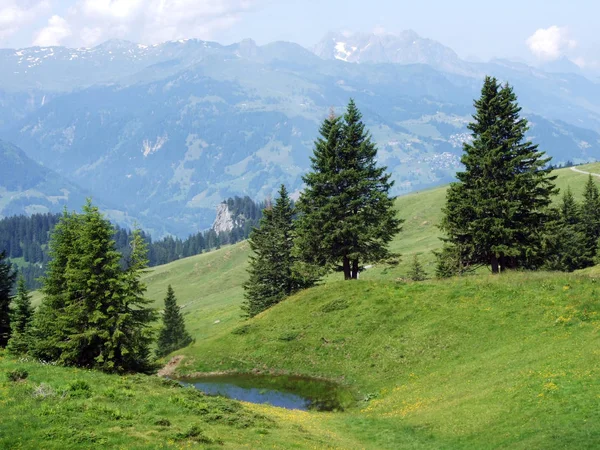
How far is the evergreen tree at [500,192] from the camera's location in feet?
154

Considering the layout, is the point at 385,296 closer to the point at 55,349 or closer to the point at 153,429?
the point at 55,349

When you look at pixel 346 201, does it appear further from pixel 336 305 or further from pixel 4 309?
pixel 4 309

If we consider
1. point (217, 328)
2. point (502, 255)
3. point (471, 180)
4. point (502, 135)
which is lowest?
point (217, 328)

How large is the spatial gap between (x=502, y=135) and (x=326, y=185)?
16.8 m

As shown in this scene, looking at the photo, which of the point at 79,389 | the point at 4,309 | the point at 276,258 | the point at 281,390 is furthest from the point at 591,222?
the point at 4,309

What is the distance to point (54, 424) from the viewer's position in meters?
18.6

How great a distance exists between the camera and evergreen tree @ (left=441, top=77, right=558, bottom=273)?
47.0 m

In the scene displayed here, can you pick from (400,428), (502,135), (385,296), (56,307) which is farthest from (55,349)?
(502,135)

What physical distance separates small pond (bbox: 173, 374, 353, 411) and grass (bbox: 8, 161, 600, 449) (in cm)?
114

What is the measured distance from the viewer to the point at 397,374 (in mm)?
37844

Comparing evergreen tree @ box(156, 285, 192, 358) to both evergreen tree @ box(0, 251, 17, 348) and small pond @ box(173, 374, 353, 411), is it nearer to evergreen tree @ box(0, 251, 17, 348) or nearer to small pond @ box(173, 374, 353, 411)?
evergreen tree @ box(0, 251, 17, 348)

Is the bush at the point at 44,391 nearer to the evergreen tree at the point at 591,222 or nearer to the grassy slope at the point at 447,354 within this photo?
the grassy slope at the point at 447,354

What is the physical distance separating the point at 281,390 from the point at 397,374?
28.5 feet

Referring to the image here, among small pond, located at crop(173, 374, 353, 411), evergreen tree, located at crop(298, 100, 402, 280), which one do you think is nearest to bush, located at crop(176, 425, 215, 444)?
small pond, located at crop(173, 374, 353, 411)
